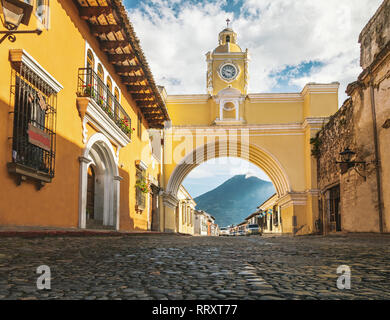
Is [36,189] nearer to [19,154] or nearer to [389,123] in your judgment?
[19,154]

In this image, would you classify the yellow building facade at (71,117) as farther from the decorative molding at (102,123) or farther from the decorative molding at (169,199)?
the decorative molding at (169,199)

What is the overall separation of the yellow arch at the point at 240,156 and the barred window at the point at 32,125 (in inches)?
665

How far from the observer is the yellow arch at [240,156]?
2444 centimetres

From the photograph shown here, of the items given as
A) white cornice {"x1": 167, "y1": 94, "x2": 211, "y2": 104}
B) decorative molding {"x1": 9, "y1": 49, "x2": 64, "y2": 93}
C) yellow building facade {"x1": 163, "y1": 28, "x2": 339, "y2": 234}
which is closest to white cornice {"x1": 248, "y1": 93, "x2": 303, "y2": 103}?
yellow building facade {"x1": 163, "y1": 28, "x2": 339, "y2": 234}

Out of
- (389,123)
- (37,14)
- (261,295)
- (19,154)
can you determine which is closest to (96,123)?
(37,14)

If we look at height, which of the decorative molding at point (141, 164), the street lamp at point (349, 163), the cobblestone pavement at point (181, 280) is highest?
the decorative molding at point (141, 164)

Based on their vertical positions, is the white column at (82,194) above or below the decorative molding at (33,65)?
below

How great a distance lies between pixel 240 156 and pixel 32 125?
71.3ft

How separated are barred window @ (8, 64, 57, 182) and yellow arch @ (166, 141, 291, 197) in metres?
16.9

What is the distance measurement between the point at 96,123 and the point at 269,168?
17.2 metres

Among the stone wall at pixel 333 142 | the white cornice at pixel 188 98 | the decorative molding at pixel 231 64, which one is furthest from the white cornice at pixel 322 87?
the white cornice at pixel 188 98

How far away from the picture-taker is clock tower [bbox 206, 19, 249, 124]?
25172 millimetres

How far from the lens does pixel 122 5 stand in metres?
10.1

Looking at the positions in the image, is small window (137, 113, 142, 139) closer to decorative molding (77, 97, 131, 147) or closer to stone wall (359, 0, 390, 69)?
decorative molding (77, 97, 131, 147)
